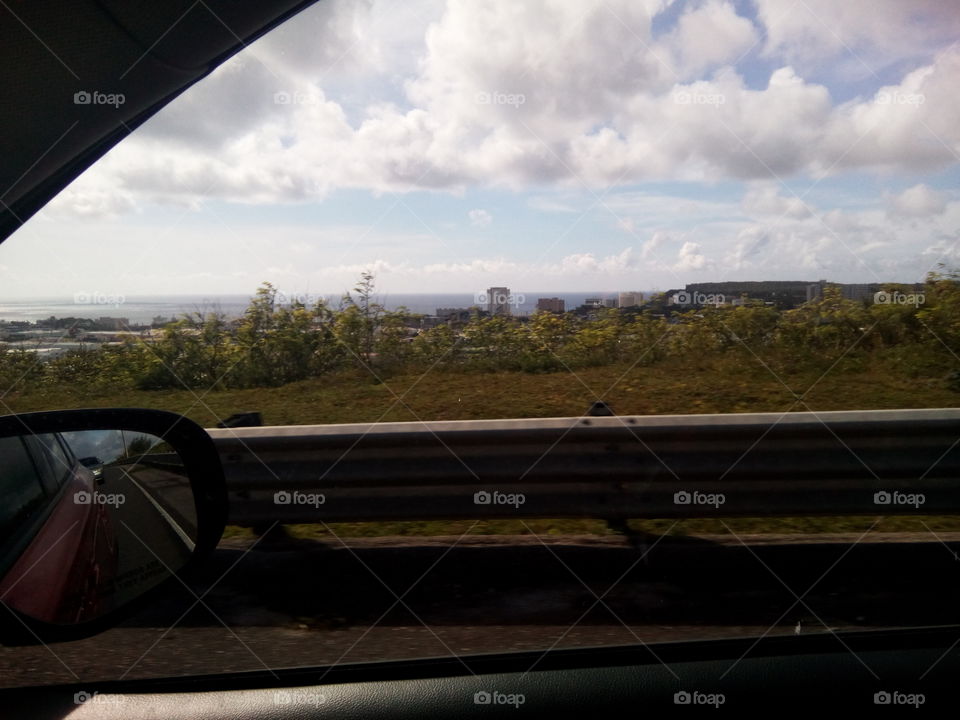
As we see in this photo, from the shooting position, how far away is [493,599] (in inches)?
126

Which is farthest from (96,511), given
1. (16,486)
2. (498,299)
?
(498,299)

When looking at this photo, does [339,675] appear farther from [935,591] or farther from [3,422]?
[935,591]

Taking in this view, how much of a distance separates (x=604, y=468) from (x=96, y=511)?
2.72m

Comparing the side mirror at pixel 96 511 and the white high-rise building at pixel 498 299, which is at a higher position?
the white high-rise building at pixel 498 299

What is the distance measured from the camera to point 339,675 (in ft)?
6.49

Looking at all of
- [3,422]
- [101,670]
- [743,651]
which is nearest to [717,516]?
[743,651]

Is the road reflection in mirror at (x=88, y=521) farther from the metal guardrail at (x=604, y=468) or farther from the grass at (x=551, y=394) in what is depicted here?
the grass at (x=551, y=394)

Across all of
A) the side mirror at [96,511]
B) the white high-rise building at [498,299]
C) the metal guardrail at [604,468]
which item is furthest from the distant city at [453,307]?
the side mirror at [96,511]

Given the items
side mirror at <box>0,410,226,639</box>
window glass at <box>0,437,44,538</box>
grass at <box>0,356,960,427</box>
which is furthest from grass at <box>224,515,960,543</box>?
window glass at <box>0,437,44,538</box>

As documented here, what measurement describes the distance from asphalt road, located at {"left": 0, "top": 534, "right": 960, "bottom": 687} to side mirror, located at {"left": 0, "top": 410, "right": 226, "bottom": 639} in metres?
0.42

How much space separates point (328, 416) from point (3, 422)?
4825 mm

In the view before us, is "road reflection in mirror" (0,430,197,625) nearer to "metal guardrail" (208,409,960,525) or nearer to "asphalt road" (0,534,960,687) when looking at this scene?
"asphalt road" (0,534,960,687)

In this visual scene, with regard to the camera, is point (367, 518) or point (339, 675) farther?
point (367, 518)

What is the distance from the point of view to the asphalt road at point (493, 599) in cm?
253
